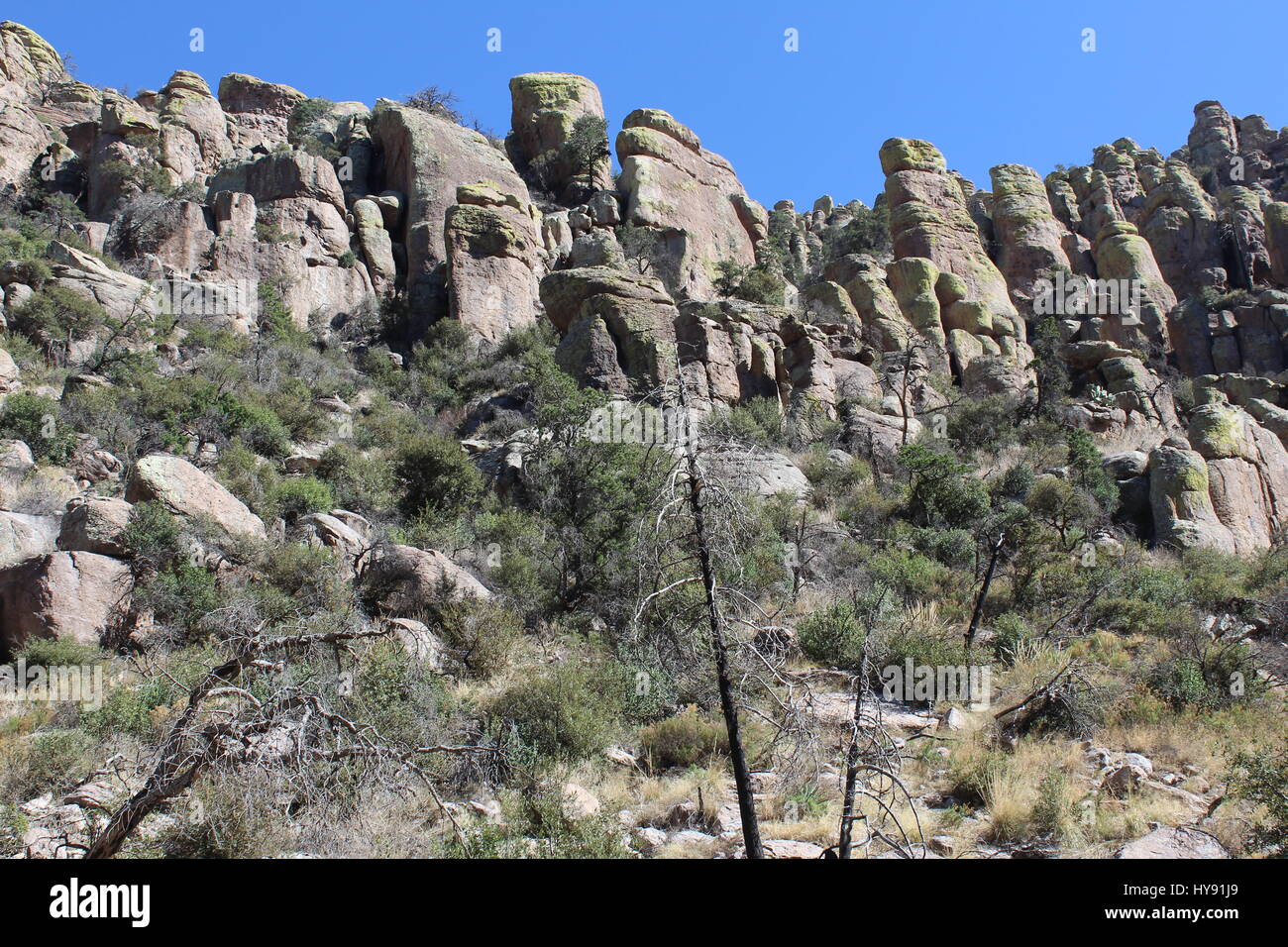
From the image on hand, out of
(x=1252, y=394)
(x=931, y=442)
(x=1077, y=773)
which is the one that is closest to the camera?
(x=1077, y=773)

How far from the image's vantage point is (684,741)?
30.0ft

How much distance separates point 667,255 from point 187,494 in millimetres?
21270

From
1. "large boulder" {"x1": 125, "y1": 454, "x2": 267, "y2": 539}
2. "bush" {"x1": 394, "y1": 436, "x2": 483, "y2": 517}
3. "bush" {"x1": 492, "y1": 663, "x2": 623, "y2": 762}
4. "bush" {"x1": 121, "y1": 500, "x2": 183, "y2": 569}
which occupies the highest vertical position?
"bush" {"x1": 394, "y1": 436, "x2": 483, "y2": 517}

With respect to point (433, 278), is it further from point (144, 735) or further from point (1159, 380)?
point (1159, 380)

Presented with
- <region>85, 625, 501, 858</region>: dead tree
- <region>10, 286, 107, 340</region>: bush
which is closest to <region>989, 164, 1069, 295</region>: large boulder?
<region>10, 286, 107, 340</region>: bush

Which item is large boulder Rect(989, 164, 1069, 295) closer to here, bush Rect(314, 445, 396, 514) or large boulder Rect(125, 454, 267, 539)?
bush Rect(314, 445, 396, 514)

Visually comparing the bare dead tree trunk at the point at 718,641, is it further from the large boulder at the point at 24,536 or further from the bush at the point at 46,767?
the large boulder at the point at 24,536

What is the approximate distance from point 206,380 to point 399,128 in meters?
17.4

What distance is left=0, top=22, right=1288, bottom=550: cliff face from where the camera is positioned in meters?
23.6

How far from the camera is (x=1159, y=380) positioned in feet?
95.2

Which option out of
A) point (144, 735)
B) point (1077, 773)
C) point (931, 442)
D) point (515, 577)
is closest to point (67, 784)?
point (144, 735)

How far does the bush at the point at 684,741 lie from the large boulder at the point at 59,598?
653cm

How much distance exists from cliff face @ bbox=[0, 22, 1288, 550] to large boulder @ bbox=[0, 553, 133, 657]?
1238 cm

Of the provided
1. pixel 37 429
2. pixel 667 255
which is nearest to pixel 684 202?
pixel 667 255
